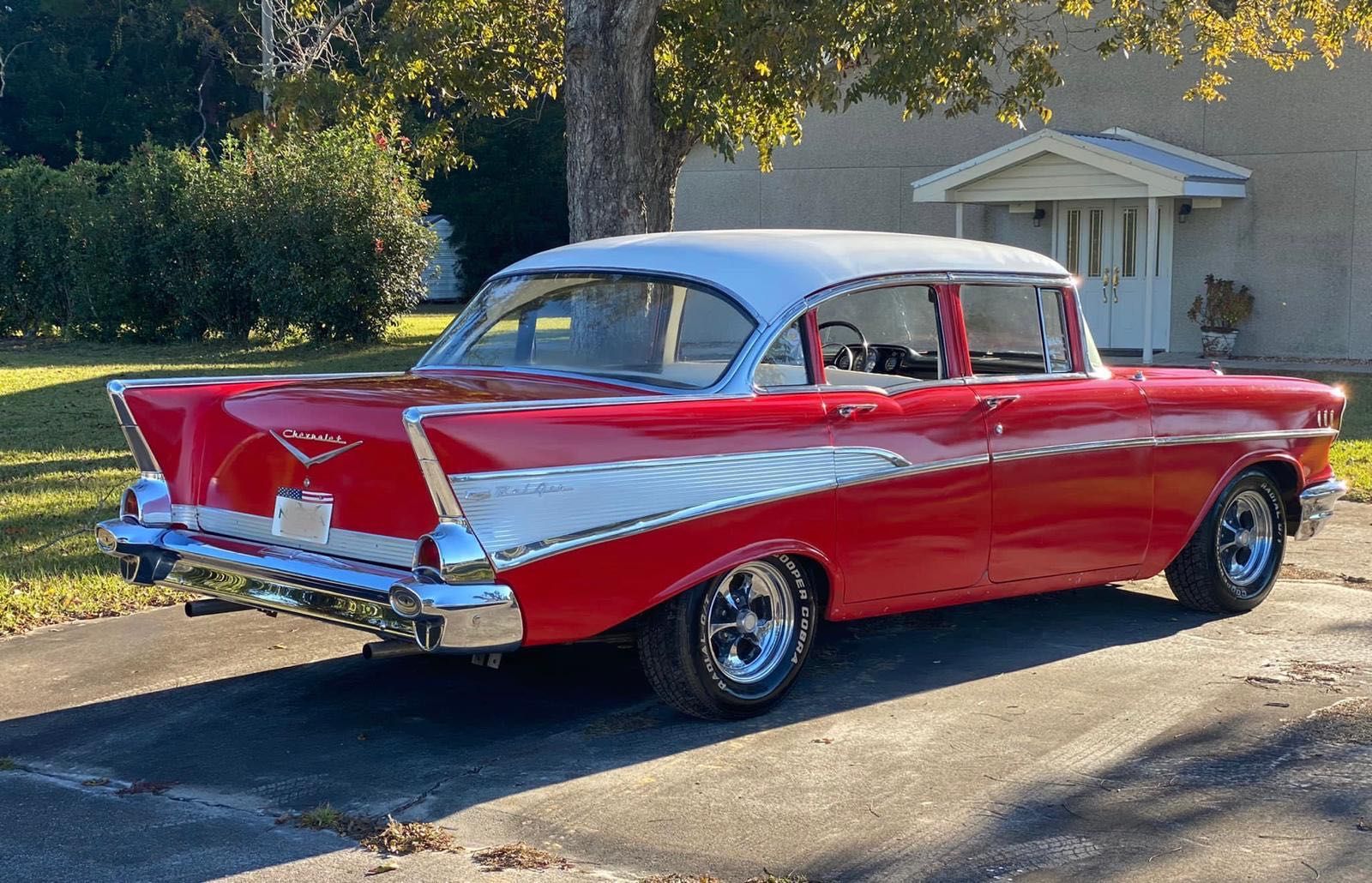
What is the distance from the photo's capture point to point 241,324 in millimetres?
23438

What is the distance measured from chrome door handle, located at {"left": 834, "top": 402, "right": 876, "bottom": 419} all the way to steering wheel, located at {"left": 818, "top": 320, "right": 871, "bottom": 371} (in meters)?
0.71

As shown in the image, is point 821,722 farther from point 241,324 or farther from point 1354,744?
point 241,324

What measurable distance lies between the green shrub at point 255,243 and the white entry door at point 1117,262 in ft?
31.2

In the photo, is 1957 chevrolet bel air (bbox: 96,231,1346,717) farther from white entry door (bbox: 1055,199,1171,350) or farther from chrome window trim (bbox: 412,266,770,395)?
white entry door (bbox: 1055,199,1171,350)

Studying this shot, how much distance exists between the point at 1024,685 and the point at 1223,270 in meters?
16.9

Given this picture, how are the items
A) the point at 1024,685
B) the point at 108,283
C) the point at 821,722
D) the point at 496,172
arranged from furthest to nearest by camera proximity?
1. the point at 496,172
2. the point at 108,283
3. the point at 1024,685
4. the point at 821,722

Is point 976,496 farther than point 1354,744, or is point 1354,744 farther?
point 976,496

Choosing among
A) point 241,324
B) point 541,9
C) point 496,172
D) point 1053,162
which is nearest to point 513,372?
point 541,9

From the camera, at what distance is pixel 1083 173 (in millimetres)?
21078

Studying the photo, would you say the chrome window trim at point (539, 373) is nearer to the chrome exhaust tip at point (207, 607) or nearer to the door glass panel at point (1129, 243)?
the chrome exhaust tip at point (207, 607)

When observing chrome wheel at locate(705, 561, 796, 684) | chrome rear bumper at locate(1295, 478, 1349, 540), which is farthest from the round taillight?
chrome rear bumper at locate(1295, 478, 1349, 540)

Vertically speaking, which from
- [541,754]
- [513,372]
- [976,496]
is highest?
[513,372]

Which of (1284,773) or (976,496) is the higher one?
(976,496)

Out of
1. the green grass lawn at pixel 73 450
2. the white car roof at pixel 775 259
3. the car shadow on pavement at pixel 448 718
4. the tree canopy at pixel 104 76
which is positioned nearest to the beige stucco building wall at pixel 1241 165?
the green grass lawn at pixel 73 450
